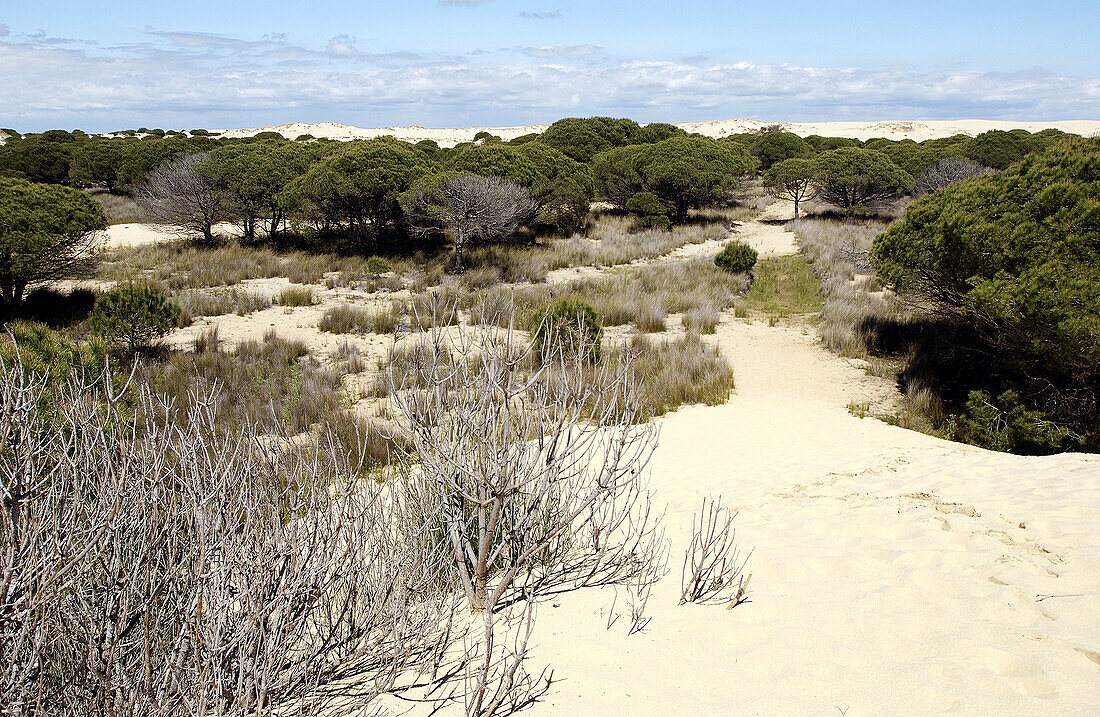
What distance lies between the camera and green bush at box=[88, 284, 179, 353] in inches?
333

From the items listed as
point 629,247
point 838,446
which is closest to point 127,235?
point 629,247

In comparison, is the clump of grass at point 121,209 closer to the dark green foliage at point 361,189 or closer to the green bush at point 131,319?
the dark green foliage at point 361,189

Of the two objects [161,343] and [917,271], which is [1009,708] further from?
[161,343]

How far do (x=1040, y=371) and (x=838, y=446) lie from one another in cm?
293

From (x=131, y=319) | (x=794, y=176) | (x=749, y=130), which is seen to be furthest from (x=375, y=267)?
(x=749, y=130)

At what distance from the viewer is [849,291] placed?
529 inches

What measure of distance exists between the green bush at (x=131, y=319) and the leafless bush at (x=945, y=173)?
24.8 meters

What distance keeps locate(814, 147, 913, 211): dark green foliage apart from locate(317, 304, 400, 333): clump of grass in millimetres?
19494

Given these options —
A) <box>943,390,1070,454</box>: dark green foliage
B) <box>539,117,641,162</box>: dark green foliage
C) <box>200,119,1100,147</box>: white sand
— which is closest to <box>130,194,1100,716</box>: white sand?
<box>943,390,1070,454</box>: dark green foliage

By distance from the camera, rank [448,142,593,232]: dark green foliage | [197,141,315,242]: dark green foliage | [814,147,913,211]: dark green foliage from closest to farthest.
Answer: [197,141,315,242]: dark green foliage, [448,142,593,232]: dark green foliage, [814,147,913,211]: dark green foliage

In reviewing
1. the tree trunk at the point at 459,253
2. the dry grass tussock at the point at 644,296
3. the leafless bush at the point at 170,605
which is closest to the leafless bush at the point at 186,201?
the tree trunk at the point at 459,253

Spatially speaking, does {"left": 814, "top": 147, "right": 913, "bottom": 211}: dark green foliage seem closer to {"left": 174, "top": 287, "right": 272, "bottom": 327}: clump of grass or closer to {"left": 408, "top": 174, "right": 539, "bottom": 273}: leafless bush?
{"left": 408, "top": 174, "right": 539, "bottom": 273}: leafless bush

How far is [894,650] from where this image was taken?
2.60 meters

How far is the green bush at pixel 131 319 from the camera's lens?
845 cm
